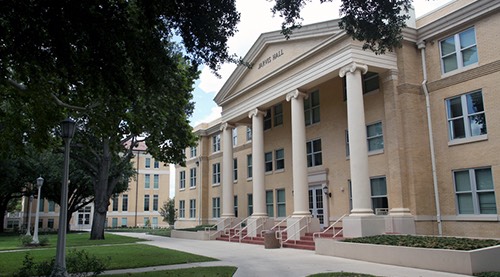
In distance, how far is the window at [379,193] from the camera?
2006 cm

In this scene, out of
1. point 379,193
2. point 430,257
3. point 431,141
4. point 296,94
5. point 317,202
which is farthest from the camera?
point 317,202

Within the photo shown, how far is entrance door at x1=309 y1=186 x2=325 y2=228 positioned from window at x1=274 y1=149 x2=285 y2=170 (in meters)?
3.99

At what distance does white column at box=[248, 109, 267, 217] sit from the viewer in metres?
25.2

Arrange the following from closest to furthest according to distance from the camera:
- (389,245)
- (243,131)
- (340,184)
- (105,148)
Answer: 1. (389,245)
2. (340,184)
3. (105,148)
4. (243,131)

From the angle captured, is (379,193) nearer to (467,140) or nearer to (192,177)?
(467,140)

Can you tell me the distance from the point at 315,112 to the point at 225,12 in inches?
611

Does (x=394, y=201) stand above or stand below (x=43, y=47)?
below

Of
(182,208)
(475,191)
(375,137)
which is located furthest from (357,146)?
(182,208)

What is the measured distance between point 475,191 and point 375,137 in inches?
204

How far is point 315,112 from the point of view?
2545cm

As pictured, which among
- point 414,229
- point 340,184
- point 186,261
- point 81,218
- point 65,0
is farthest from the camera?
point 81,218

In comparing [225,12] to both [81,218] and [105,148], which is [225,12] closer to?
[105,148]

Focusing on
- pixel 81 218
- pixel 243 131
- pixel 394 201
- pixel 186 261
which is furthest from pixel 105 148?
pixel 81 218

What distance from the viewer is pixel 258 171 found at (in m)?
25.4
